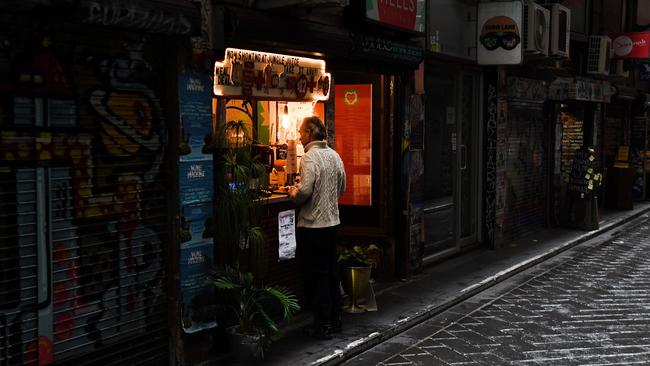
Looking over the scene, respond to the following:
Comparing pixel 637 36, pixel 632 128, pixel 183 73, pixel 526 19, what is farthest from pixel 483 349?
pixel 632 128

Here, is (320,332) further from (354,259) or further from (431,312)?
(431,312)

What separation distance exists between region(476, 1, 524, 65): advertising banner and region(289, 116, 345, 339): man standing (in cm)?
563

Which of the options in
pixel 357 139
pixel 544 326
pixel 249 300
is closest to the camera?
pixel 249 300

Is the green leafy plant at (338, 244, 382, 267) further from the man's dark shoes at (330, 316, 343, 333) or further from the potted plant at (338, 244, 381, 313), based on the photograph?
the man's dark shoes at (330, 316, 343, 333)

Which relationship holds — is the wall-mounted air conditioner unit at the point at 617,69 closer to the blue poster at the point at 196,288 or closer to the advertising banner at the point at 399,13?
the advertising banner at the point at 399,13

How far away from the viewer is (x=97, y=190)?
5473mm

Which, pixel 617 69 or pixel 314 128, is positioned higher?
pixel 617 69

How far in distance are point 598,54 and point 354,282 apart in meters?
11.6

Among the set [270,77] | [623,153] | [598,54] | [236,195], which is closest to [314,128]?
Answer: [270,77]

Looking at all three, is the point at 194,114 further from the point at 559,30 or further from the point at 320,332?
the point at 559,30

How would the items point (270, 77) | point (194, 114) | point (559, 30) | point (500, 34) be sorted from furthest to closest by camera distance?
point (559, 30), point (500, 34), point (270, 77), point (194, 114)

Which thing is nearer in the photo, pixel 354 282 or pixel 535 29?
pixel 354 282

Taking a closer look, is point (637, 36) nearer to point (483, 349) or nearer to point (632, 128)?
point (632, 128)

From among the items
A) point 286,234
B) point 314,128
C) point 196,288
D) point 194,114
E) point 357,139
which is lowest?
point 196,288
